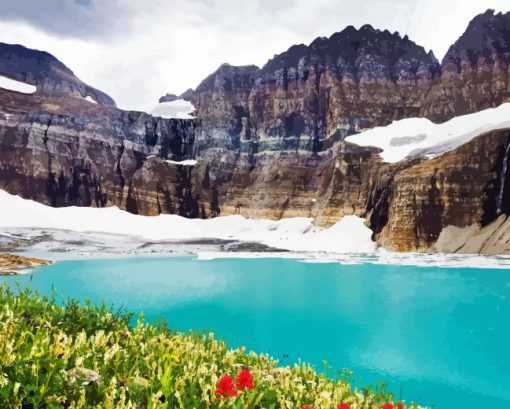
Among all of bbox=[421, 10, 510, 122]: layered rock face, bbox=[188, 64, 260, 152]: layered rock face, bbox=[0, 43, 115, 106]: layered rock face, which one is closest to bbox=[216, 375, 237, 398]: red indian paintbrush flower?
bbox=[421, 10, 510, 122]: layered rock face

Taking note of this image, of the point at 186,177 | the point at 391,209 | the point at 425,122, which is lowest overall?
the point at 391,209

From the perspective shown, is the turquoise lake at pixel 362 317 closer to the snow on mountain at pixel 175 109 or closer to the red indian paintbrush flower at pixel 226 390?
the red indian paintbrush flower at pixel 226 390

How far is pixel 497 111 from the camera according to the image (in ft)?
402

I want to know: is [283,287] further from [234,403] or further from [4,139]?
[4,139]

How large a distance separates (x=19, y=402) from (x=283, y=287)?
3668cm

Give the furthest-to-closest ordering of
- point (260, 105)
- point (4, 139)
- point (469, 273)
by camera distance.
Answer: point (260, 105)
point (4, 139)
point (469, 273)

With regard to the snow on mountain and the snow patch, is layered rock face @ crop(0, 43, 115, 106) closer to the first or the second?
the snow on mountain

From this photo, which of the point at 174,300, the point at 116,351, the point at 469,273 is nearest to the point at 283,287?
the point at 174,300

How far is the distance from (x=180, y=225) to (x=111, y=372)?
132 metres

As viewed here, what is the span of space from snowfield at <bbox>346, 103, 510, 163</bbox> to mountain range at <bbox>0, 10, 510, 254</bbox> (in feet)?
7.05

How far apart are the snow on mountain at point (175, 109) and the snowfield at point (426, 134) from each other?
215 feet

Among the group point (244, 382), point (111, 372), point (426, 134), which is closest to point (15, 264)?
point (111, 372)

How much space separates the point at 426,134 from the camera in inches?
5123

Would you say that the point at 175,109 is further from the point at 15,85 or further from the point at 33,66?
the point at 33,66
